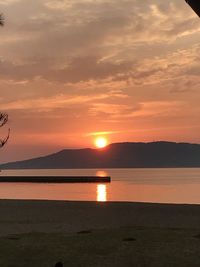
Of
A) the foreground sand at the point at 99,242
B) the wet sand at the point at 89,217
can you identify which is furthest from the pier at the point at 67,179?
the foreground sand at the point at 99,242

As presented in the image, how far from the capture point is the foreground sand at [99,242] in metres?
13.0

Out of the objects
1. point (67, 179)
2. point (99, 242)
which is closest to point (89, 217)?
point (99, 242)

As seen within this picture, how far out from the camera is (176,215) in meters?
26.7

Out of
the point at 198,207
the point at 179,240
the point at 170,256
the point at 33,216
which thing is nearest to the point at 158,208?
the point at 198,207

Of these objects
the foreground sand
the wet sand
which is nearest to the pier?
the wet sand

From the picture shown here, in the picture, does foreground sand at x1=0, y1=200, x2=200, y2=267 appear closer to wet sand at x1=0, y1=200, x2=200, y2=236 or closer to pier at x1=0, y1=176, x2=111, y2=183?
wet sand at x1=0, y1=200, x2=200, y2=236

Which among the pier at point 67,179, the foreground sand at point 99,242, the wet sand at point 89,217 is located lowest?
the foreground sand at point 99,242

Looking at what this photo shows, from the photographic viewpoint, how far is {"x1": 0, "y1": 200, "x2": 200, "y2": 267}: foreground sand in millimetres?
13000

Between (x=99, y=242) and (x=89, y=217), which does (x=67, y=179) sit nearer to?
(x=89, y=217)

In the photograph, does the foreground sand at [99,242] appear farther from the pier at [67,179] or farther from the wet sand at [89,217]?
the pier at [67,179]

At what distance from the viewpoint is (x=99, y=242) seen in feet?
51.2

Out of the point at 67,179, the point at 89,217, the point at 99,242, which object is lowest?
the point at 99,242

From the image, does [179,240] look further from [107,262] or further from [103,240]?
[107,262]

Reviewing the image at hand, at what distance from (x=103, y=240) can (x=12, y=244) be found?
2.94 m
